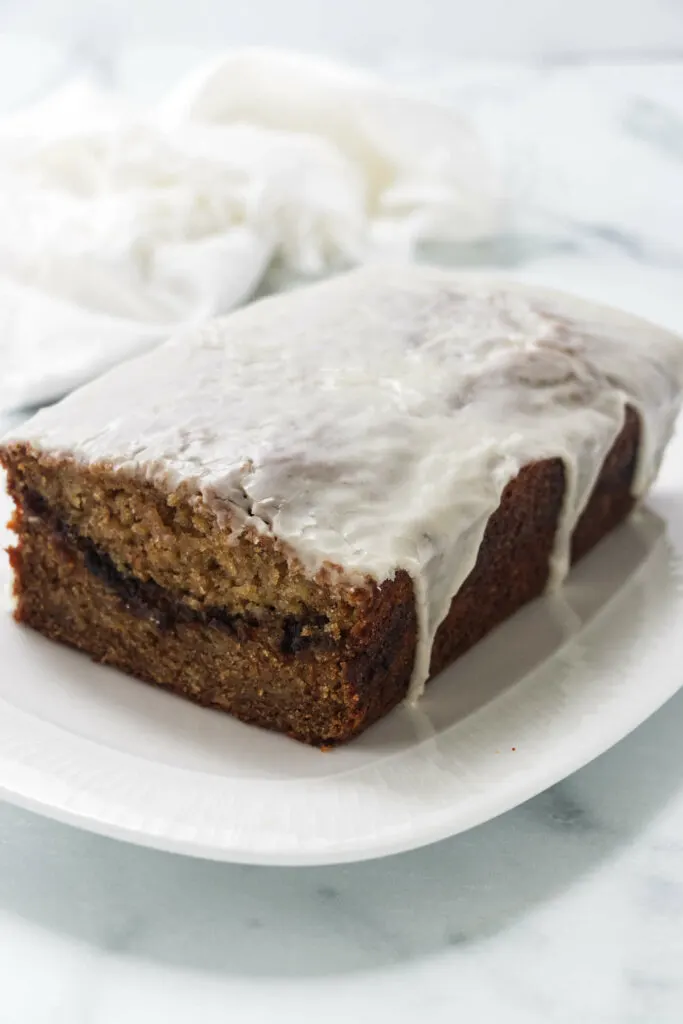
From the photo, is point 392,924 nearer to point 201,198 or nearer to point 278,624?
point 278,624

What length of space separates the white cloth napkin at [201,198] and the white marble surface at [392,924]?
133cm

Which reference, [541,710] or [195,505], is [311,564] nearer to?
[195,505]

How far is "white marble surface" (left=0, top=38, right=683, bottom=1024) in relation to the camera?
1.35 m

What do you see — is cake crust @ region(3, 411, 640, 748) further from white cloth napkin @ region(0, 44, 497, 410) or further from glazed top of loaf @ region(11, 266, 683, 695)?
white cloth napkin @ region(0, 44, 497, 410)

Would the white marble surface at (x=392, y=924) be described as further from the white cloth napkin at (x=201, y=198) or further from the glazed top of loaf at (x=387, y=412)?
the white cloth napkin at (x=201, y=198)

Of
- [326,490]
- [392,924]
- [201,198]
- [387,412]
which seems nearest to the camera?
[392,924]

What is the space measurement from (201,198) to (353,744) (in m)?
1.79

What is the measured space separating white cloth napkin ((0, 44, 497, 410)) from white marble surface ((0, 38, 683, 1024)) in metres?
1.33

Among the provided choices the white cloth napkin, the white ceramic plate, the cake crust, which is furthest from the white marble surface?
the white cloth napkin

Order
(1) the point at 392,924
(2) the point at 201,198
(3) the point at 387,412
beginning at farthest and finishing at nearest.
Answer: (2) the point at 201,198
(3) the point at 387,412
(1) the point at 392,924

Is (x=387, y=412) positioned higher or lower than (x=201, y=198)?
higher

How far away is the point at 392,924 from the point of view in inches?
56.7

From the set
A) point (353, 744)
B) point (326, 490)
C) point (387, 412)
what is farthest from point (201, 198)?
point (353, 744)

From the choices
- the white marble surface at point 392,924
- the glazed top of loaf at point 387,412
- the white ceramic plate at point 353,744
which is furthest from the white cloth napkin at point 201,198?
the white marble surface at point 392,924
